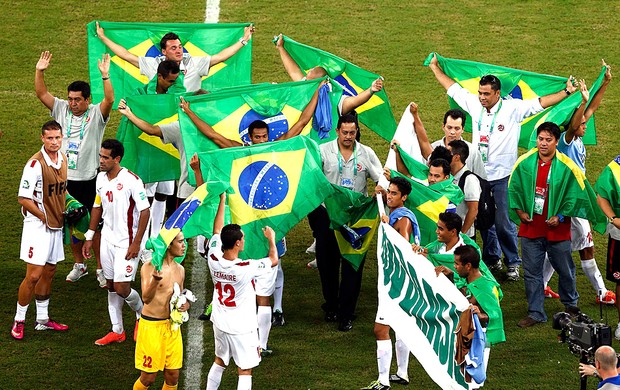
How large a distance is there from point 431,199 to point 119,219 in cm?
273

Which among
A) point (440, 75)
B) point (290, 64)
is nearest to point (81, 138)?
point (290, 64)

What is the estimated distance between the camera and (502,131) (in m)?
11.8

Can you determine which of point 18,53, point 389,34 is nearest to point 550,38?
point 389,34

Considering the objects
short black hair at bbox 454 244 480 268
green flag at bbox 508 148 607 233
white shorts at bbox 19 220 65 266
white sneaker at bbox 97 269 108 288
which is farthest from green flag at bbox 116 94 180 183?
short black hair at bbox 454 244 480 268

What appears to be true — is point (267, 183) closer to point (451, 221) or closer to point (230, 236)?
point (230, 236)

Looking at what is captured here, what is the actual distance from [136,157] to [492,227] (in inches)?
145

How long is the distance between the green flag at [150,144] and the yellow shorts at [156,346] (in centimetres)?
277

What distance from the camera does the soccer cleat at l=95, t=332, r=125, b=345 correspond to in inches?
417

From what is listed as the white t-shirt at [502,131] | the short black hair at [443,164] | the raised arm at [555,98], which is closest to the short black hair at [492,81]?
the white t-shirt at [502,131]

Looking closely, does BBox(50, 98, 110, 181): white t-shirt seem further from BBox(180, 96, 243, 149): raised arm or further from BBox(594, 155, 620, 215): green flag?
BBox(594, 155, 620, 215): green flag

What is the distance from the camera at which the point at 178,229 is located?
358 inches

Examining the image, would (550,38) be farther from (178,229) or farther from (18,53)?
(178,229)

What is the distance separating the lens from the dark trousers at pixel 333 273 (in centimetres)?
1086

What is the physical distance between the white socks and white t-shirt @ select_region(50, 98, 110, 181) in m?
2.54
